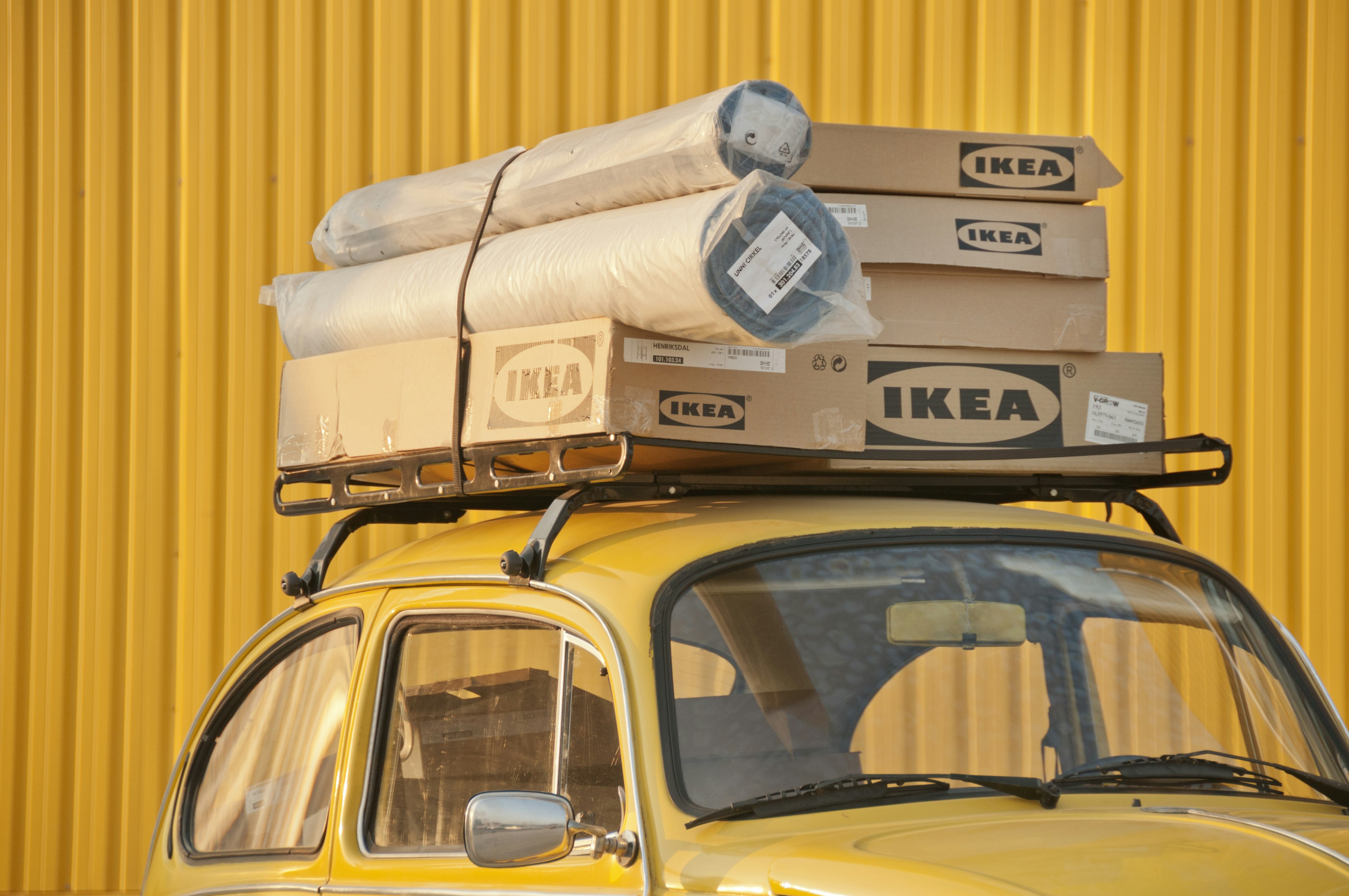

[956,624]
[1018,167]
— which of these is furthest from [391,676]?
[1018,167]

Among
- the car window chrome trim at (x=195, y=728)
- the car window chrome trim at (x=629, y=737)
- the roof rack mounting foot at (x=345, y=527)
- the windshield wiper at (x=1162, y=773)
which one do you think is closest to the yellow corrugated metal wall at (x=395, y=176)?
the roof rack mounting foot at (x=345, y=527)

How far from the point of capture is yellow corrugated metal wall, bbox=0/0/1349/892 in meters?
5.97

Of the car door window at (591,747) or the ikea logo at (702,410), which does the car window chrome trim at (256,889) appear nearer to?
the car door window at (591,747)

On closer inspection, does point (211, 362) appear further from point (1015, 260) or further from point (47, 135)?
point (1015, 260)

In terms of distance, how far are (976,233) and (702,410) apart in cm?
112

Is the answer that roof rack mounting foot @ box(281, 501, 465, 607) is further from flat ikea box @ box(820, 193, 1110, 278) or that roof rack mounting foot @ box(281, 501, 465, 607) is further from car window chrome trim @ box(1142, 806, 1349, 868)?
car window chrome trim @ box(1142, 806, 1349, 868)

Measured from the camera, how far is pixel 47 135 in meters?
6.14

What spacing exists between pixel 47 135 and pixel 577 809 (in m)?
5.29

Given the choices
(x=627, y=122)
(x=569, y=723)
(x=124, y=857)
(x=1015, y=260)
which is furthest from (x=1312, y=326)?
(x=124, y=857)

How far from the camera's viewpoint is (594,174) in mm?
2803

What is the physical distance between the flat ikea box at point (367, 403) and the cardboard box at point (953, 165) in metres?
1.11

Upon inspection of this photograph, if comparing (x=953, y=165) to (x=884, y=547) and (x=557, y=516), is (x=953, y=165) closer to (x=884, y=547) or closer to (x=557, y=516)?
(x=884, y=547)

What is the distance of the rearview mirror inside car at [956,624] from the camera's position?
239 centimetres

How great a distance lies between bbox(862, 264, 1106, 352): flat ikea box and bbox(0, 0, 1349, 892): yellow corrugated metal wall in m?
2.92
